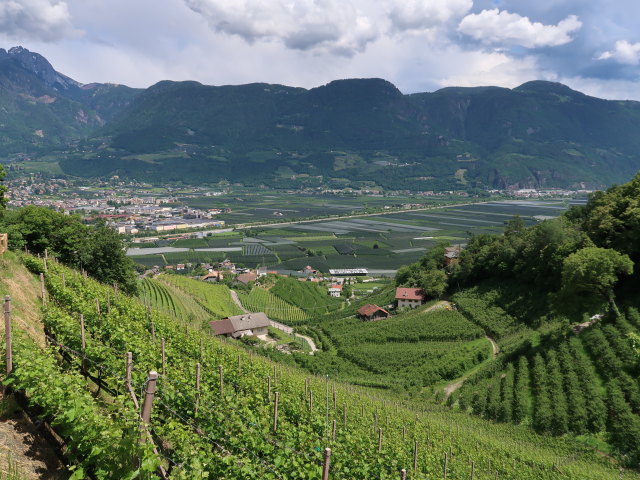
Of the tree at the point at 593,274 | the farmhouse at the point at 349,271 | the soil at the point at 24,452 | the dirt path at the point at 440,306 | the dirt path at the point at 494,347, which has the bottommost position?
the farmhouse at the point at 349,271

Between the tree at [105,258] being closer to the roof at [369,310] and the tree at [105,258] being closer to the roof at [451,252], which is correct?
the roof at [369,310]

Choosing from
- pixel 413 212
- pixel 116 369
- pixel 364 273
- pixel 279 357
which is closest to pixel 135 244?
pixel 364 273

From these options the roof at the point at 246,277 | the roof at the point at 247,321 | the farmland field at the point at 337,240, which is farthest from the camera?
the farmland field at the point at 337,240

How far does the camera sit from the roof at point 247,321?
38.6 meters

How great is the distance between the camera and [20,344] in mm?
7441

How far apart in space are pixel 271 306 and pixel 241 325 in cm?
1577

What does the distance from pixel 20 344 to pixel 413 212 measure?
6608 inches

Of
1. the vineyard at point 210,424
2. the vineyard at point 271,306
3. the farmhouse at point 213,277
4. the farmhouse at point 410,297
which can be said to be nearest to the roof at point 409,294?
the farmhouse at point 410,297

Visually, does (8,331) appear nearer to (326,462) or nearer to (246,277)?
(326,462)

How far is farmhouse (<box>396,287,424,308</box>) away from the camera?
46031 mm

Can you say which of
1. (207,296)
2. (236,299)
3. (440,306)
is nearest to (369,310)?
(440,306)

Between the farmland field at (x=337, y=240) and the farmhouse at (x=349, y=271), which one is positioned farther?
the farmland field at (x=337, y=240)

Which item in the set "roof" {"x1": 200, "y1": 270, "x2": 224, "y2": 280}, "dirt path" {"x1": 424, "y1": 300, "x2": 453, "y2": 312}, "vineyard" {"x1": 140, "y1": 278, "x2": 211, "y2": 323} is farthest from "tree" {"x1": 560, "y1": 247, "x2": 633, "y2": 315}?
"roof" {"x1": 200, "y1": 270, "x2": 224, "y2": 280}

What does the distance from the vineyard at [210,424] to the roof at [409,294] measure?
2652 cm
